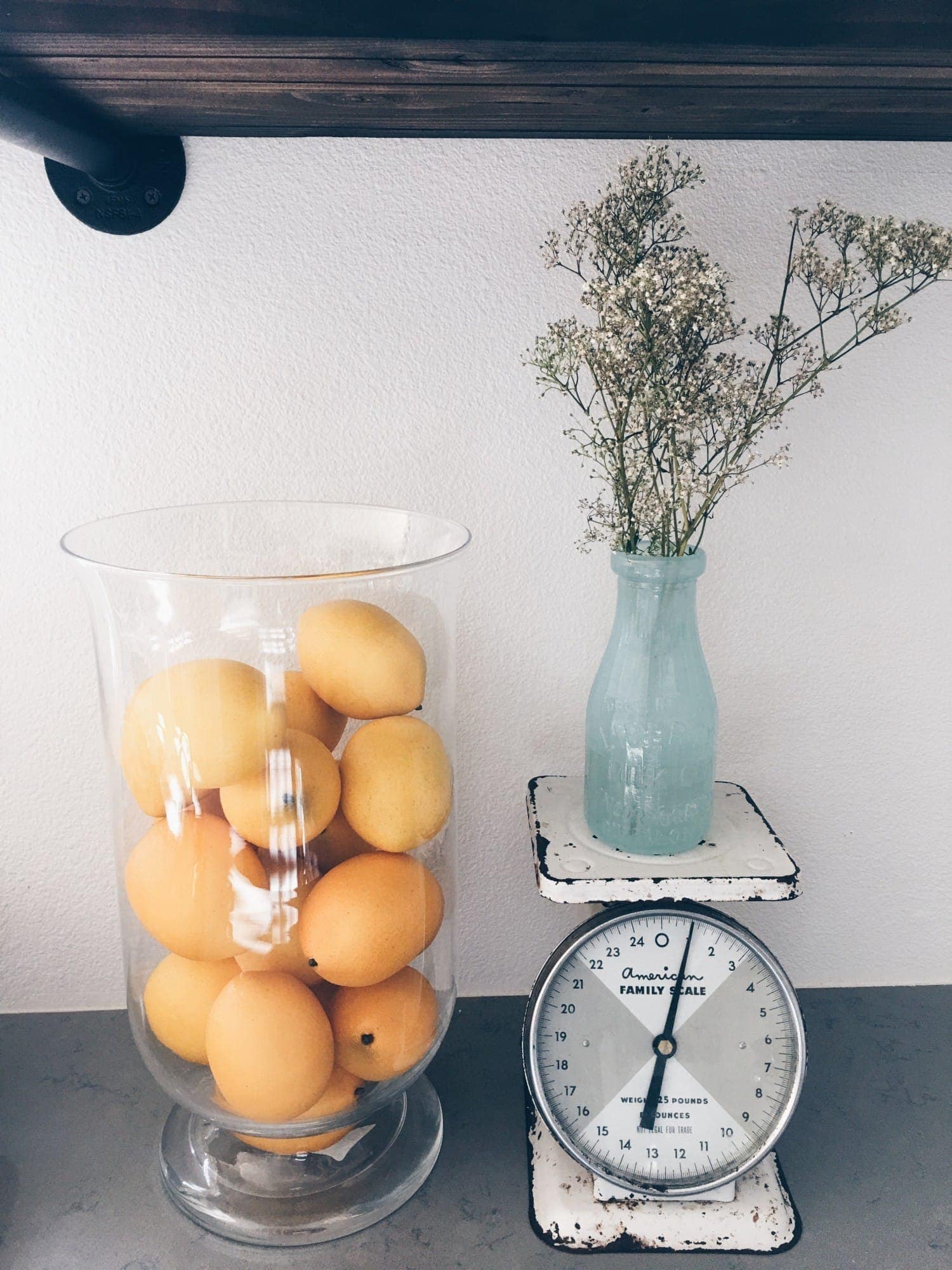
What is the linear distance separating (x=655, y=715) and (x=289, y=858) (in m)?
0.29

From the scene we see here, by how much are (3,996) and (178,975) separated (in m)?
0.42

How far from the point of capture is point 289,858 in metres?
0.57

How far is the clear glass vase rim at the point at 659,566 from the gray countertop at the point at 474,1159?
462mm

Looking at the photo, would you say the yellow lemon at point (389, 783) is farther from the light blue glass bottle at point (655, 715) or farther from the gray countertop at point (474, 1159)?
the gray countertop at point (474, 1159)

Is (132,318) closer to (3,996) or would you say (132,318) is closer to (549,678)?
(549,678)

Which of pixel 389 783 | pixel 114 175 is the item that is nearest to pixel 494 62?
pixel 114 175

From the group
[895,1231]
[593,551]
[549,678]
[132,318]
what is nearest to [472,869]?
[549,678]

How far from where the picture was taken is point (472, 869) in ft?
2.90

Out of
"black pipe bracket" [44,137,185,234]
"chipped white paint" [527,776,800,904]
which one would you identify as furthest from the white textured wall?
"chipped white paint" [527,776,800,904]

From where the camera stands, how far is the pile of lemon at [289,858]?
0.56m

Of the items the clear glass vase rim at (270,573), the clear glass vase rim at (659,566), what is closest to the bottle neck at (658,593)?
the clear glass vase rim at (659,566)

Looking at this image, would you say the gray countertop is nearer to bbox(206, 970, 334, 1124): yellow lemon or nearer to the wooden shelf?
bbox(206, 970, 334, 1124): yellow lemon

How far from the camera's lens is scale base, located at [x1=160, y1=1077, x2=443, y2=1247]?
652mm

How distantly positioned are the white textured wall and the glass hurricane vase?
0.16 metres
